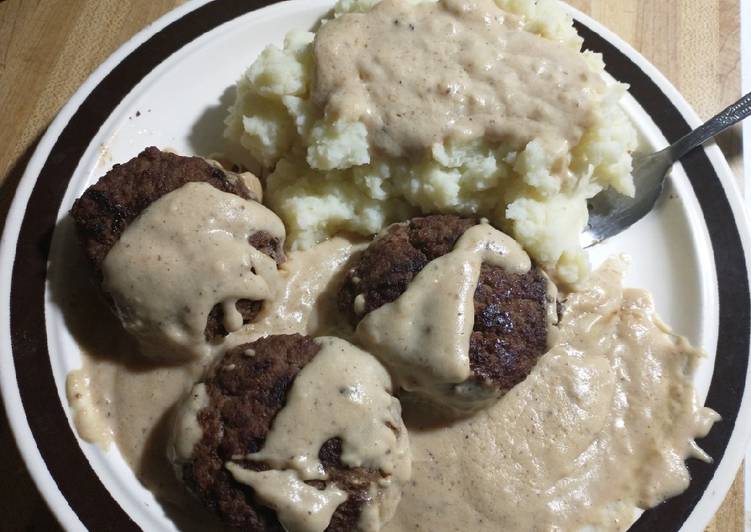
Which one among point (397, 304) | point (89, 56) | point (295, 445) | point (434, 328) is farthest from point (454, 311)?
point (89, 56)

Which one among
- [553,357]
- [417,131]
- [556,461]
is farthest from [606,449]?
[417,131]

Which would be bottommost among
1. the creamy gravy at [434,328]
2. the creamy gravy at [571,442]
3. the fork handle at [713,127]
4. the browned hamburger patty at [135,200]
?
the creamy gravy at [571,442]

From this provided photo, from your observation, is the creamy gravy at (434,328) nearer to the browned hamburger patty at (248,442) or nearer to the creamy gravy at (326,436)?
the creamy gravy at (326,436)

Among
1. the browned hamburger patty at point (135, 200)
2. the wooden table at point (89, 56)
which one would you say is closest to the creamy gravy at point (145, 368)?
the browned hamburger patty at point (135, 200)

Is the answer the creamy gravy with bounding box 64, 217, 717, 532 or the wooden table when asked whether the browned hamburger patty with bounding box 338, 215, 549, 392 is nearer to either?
the creamy gravy with bounding box 64, 217, 717, 532

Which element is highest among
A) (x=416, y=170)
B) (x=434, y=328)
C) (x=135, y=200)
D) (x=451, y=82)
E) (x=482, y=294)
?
(x=451, y=82)

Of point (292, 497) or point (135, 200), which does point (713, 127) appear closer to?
point (292, 497)
